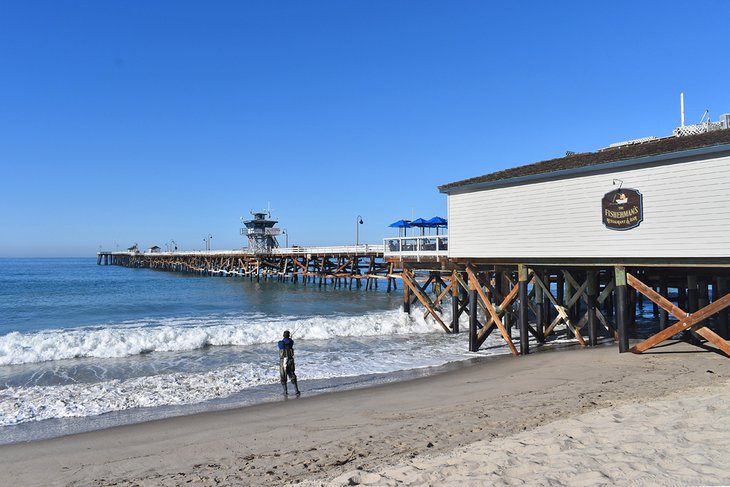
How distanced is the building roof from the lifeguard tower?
5049 centimetres

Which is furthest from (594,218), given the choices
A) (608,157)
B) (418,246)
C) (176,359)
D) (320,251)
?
(320,251)

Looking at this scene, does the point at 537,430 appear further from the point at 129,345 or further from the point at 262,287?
the point at 262,287

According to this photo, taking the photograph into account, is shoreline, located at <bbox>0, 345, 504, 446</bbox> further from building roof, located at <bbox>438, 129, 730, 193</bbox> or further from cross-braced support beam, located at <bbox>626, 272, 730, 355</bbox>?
building roof, located at <bbox>438, 129, 730, 193</bbox>

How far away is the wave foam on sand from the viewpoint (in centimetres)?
504

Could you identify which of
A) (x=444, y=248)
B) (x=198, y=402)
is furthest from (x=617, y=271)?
(x=198, y=402)

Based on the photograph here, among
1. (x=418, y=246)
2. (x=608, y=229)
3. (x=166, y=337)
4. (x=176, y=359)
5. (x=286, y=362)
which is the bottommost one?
(x=176, y=359)

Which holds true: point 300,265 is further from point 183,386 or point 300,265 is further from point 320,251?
point 183,386

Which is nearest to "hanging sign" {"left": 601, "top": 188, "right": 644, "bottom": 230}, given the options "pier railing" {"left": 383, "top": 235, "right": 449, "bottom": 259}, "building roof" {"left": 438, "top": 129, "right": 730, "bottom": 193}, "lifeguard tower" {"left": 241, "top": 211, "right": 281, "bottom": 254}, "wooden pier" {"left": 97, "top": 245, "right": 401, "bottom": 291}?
"building roof" {"left": 438, "top": 129, "right": 730, "bottom": 193}

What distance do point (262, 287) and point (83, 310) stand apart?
65.9 feet

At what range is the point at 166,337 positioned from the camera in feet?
61.3

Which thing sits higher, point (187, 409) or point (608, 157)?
point (608, 157)

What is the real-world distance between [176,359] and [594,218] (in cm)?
1273

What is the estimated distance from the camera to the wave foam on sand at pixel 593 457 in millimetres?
5039

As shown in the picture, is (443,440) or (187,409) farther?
(187,409)
